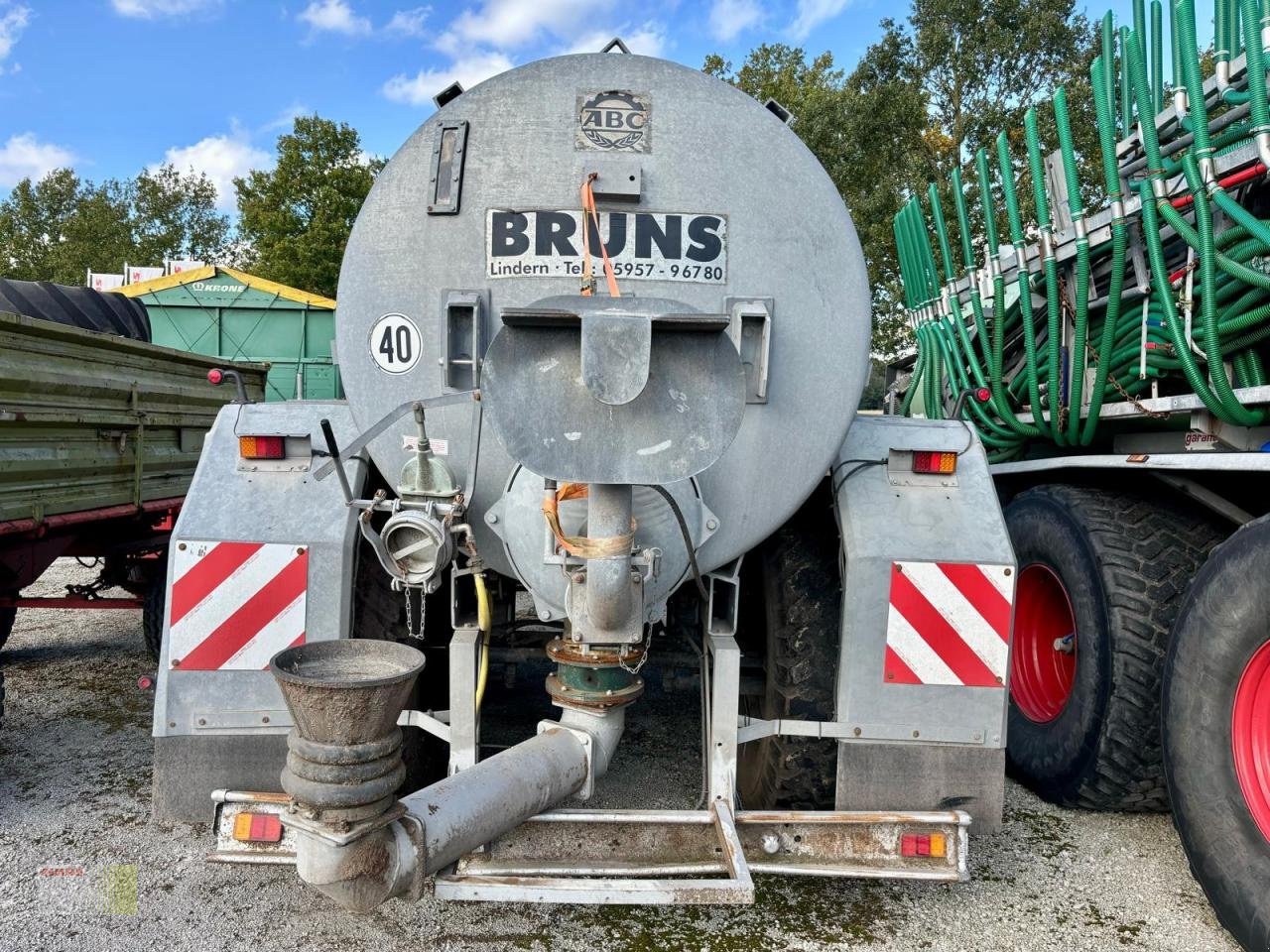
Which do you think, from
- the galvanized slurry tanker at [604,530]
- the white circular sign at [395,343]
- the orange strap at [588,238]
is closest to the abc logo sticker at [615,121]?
the galvanized slurry tanker at [604,530]

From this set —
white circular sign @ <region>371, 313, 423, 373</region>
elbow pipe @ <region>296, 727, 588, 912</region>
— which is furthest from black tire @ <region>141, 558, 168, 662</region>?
elbow pipe @ <region>296, 727, 588, 912</region>

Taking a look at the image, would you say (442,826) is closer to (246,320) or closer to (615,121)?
(615,121)

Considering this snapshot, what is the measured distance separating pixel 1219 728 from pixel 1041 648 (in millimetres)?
1470

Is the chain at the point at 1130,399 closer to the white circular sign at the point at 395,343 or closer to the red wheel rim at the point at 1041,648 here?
the red wheel rim at the point at 1041,648

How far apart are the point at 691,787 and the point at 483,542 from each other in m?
1.62

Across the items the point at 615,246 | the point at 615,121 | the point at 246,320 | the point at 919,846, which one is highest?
the point at 246,320

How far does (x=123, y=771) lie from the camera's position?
11.4ft

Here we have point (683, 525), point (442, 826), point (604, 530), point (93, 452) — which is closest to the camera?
point (442, 826)

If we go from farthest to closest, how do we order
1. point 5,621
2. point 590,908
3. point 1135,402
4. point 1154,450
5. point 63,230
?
point 63,230 → point 5,621 → point 1154,450 → point 1135,402 → point 590,908

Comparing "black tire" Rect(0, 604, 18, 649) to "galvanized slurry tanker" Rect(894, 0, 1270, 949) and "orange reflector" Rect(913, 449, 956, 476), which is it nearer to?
"orange reflector" Rect(913, 449, 956, 476)

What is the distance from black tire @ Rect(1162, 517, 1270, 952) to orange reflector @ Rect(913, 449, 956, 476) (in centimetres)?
78

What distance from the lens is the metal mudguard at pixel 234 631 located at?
2447 millimetres

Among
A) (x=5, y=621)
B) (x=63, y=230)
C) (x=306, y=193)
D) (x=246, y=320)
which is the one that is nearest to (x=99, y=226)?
(x=63, y=230)

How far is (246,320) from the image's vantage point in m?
12.7
